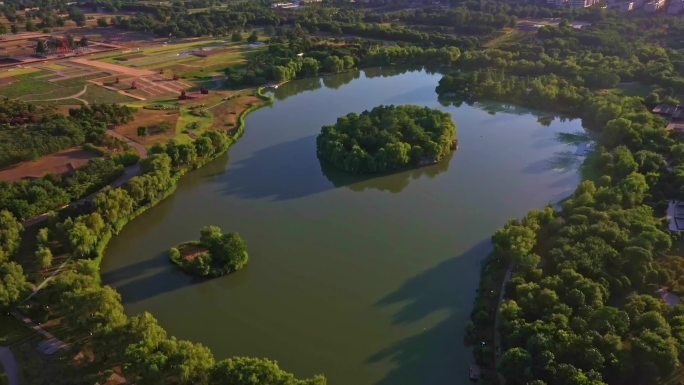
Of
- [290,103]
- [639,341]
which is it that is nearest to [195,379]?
[639,341]

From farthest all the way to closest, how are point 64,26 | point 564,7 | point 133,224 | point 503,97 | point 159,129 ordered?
1. point 564,7
2. point 64,26
3. point 503,97
4. point 159,129
5. point 133,224

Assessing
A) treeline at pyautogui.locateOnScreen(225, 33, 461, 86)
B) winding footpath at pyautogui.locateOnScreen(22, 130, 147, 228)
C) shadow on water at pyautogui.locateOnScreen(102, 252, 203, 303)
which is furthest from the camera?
treeline at pyautogui.locateOnScreen(225, 33, 461, 86)

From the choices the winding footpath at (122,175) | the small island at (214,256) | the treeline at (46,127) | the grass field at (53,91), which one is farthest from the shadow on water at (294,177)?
the grass field at (53,91)

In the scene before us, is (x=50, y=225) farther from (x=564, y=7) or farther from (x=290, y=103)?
(x=564, y=7)

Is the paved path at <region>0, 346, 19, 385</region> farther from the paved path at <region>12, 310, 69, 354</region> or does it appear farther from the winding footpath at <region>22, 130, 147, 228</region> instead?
the winding footpath at <region>22, 130, 147, 228</region>

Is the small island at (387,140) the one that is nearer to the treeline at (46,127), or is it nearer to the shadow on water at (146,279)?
the shadow on water at (146,279)

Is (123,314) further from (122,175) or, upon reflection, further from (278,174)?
(278,174)

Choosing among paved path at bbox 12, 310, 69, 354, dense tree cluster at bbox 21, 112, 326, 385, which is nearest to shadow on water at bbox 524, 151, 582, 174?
dense tree cluster at bbox 21, 112, 326, 385

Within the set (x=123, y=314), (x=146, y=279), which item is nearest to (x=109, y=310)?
(x=123, y=314)
